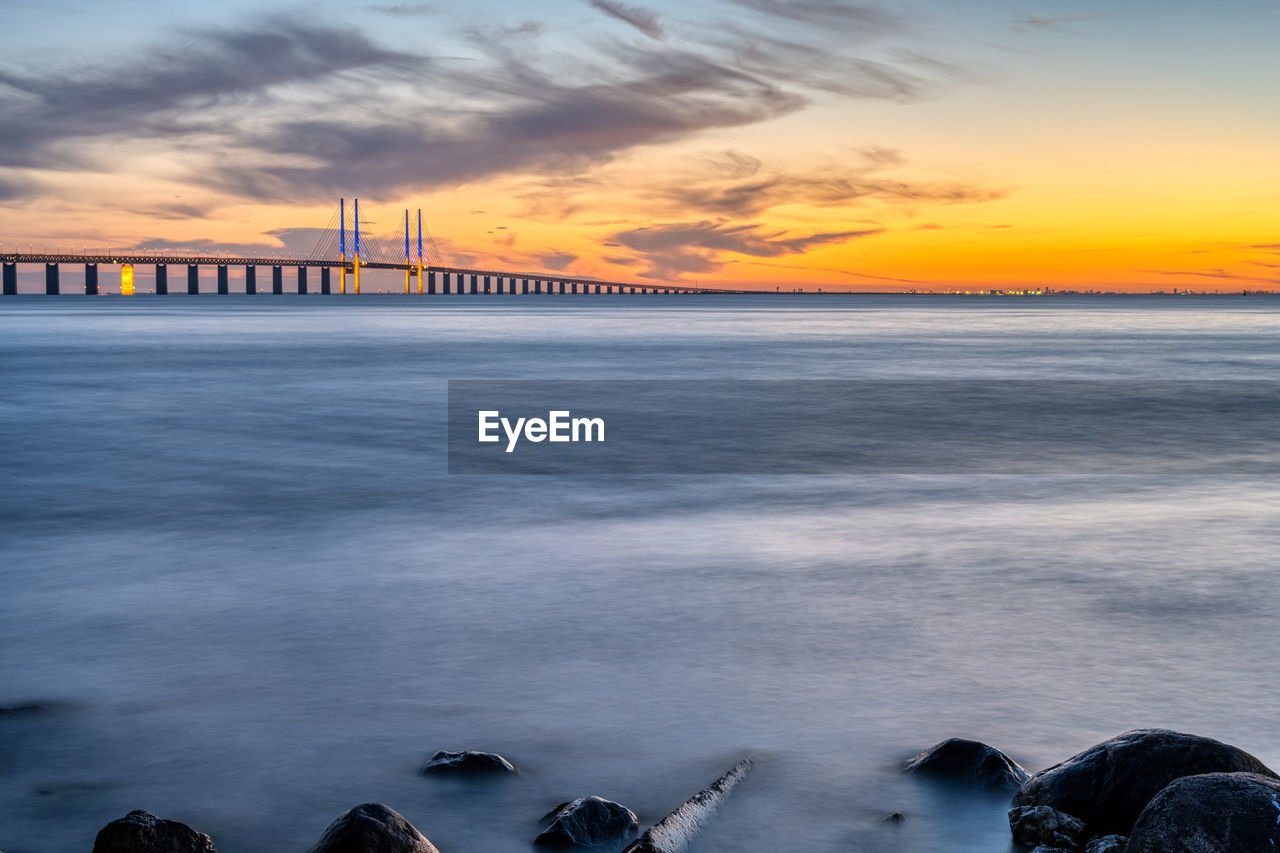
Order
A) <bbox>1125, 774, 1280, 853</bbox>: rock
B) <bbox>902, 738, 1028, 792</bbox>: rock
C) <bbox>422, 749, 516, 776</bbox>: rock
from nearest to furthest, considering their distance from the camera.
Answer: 1. <bbox>1125, 774, 1280, 853</bbox>: rock
2. <bbox>902, 738, 1028, 792</bbox>: rock
3. <bbox>422, 749, 516, 776</bbox>: rock

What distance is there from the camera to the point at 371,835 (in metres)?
3.38

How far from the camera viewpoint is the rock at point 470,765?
4379 mm

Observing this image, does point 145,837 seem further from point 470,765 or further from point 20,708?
point 20,708

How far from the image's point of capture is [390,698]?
5.25m

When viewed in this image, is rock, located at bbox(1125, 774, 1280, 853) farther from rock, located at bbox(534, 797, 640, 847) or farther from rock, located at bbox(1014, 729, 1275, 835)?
rock, located at bbox(534, 797, 640, 847)

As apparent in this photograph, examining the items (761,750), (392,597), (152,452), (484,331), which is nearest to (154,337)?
(484,331)

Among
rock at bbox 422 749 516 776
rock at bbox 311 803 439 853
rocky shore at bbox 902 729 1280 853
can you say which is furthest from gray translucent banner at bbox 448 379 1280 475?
rock at bbox 311 803 439 853

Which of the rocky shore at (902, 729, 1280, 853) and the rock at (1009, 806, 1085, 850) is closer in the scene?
the rocky shore at (902, 729, 1280, 853)

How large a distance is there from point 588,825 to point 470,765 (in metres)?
0.72

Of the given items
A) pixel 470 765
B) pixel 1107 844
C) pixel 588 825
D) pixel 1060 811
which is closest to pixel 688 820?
pixel 588 825

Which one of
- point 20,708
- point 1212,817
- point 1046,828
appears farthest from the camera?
point 20,708

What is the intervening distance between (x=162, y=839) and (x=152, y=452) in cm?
1222

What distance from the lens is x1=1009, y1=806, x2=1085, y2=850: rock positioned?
3711mm

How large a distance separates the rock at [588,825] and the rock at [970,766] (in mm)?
1182
